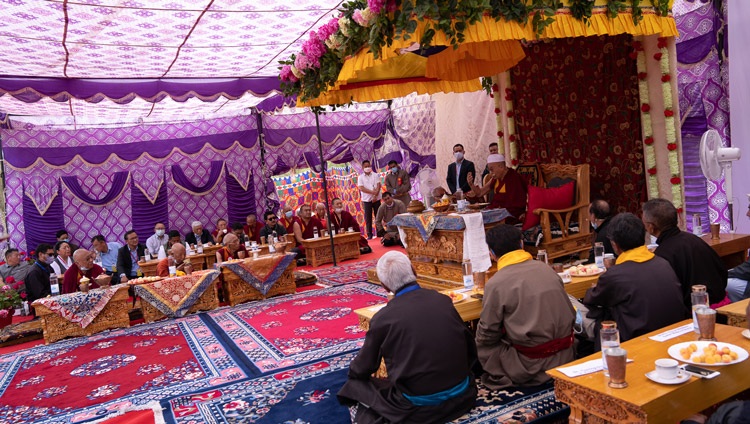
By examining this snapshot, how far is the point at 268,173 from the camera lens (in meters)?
12.7

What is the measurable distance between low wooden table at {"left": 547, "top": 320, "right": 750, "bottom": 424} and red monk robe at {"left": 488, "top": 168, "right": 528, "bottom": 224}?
5123 mm

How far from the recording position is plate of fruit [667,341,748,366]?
234 centimetres

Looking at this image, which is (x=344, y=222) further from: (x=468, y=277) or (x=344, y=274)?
(x=468, y=277)

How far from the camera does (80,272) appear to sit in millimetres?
7199

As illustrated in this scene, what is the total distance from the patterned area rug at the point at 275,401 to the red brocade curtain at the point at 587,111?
4.40m

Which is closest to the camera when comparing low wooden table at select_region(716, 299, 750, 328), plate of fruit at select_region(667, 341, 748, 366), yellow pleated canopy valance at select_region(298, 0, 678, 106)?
plate of fruit at select_region(667, 341, 748, 366)

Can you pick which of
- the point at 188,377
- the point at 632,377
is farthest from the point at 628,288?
the point at 188,377

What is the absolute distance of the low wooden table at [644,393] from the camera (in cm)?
217

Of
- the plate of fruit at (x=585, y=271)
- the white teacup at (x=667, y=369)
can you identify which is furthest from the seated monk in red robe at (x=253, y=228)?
the white teacup at (x=667, y=369)

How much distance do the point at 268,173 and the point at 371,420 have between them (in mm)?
10038

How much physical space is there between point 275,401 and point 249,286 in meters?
3.82

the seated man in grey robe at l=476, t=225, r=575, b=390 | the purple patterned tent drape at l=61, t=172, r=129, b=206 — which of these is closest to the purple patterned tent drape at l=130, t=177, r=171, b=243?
the purple patterned tent drape at l=61, t=172, r=129, b=206

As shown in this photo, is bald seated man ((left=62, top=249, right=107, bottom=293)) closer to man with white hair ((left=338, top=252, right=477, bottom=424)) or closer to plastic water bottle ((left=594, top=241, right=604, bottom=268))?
man with white hair ((left=338, top=252, right=477, bottom=424))

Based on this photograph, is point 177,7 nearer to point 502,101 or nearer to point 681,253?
point 681,253
